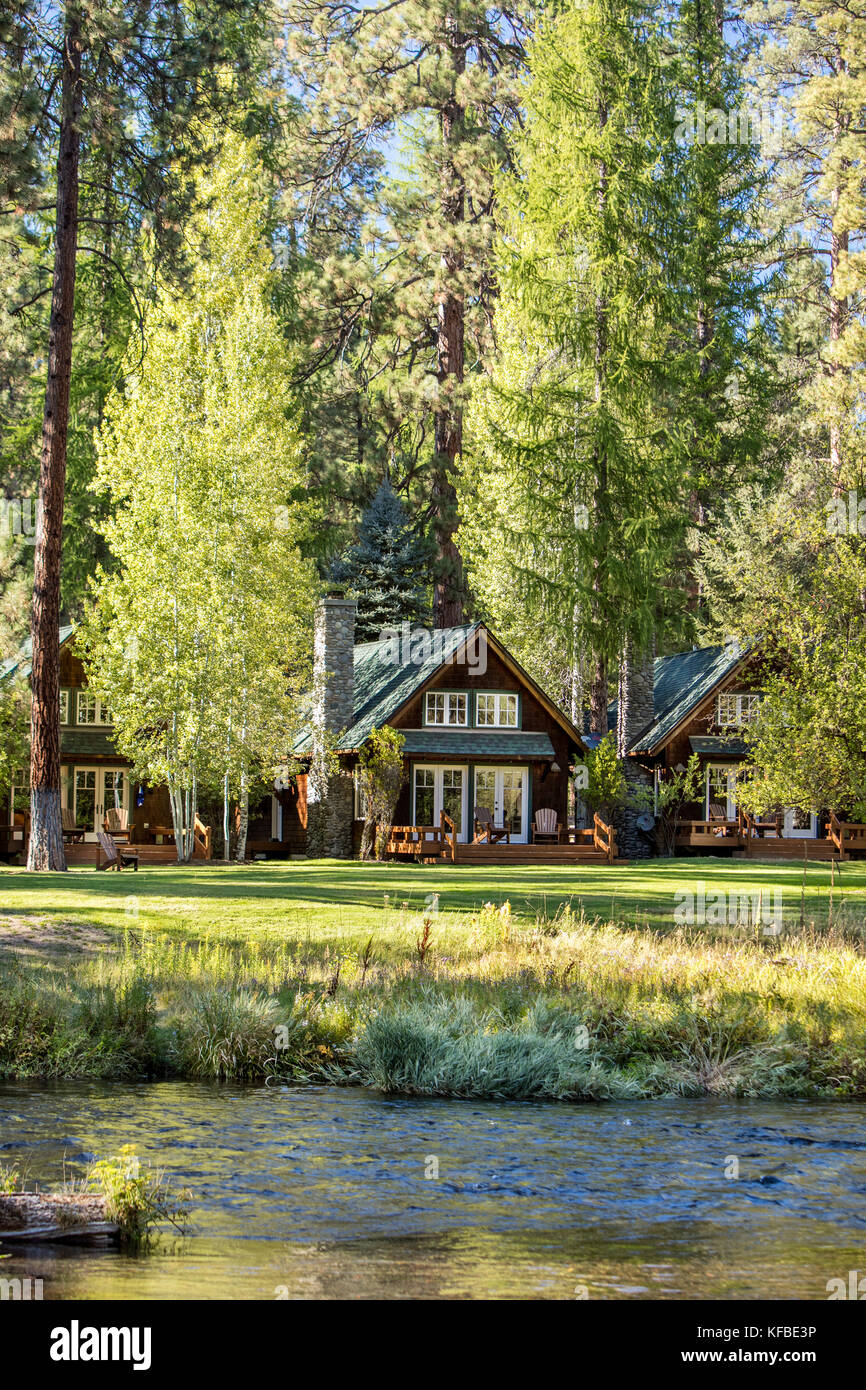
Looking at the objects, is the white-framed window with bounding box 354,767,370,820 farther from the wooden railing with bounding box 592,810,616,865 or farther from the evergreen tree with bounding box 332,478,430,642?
the evergreen tree with bounding box 332,478,430,642

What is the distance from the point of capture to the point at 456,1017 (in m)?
15.1

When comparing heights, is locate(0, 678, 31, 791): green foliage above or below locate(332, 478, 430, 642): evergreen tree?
below

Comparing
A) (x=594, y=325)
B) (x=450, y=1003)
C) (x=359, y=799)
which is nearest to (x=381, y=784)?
(x=359, y=799)

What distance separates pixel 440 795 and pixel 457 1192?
2813 centimetres

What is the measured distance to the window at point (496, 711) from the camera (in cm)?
3881

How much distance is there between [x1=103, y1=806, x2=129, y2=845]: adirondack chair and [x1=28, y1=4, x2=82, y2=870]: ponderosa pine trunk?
937 centimetres

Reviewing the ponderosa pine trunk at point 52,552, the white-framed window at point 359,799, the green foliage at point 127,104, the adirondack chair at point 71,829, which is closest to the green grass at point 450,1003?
the ponderosa pine trunk at point 52,552

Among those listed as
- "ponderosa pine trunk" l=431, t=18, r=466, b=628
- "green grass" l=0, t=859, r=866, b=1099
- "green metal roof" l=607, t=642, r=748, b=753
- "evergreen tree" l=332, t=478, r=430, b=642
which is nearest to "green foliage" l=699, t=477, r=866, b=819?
"green grass" l=0, t=859, r=866, b=1099

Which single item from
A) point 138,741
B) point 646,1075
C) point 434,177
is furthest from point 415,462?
point 646,1075

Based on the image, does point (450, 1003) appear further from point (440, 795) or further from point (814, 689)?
point (440, 795)

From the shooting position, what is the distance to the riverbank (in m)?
14.5

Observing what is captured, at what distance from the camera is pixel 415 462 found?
51.7 metres

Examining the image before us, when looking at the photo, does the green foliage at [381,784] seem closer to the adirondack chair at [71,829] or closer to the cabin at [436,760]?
the cabin at [436,760]

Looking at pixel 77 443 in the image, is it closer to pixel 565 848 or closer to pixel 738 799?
pixel 565 848
